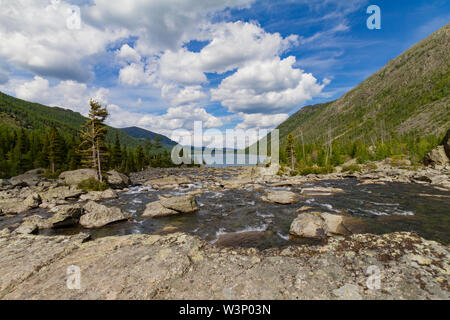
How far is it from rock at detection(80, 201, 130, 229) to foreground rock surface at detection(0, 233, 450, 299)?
4474 millimetres

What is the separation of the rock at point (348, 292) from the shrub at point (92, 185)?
34.2 metres

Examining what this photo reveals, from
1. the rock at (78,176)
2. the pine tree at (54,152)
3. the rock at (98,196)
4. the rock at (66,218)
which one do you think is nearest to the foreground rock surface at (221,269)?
the rock at (66,218)

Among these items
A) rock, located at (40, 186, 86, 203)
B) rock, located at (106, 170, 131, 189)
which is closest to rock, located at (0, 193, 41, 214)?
rock, located at (40, 186, 86, 203)

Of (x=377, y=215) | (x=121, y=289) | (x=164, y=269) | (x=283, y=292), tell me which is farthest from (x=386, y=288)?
(x=377, y=215)

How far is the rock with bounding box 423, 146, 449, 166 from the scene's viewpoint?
53719 millimetres

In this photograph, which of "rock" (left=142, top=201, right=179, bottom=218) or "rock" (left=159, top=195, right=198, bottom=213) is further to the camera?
"rock" (left=159, top=195, right=198, bottom=213)

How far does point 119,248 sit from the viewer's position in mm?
9383

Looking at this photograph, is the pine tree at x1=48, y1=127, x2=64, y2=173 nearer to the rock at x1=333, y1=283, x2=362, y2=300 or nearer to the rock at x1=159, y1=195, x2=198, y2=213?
the rock at x1=159, y1=195, x2=198, y2=213

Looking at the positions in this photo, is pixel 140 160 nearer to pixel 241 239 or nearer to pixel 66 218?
pixel 66 218

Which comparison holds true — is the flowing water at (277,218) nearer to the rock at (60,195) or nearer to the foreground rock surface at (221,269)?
the foreground rock surface at (221,269)

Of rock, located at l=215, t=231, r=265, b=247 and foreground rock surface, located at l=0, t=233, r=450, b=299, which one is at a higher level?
foreground rock surface, located at l=0, t=233, r=450, b=299

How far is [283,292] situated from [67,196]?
29089 mm

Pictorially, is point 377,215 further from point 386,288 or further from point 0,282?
point 0,282

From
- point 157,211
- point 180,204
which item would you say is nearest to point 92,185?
point 157,211
